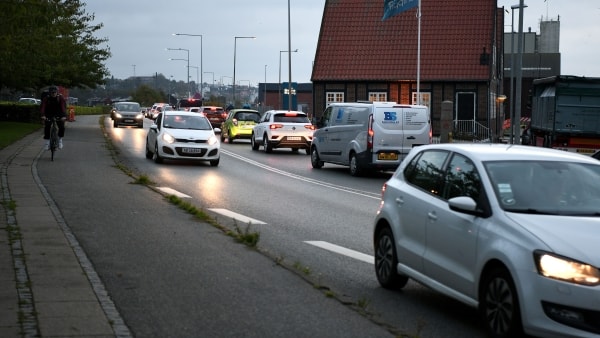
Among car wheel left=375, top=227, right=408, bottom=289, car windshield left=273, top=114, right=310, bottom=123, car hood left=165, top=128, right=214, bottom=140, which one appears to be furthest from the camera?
car windshield left=273, top=114, right=310, bottom=123

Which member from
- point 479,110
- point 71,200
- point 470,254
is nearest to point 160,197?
point 71,200

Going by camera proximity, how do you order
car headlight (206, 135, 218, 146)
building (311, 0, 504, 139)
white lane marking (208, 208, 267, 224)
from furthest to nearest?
building (311, 0, 504, 139) < car headlight (206, 135, 218, 146) < white lane marking (208, 208, 267, 224)

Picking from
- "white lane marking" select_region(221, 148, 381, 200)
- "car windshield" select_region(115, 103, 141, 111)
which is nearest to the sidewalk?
"white lane marking" select_region(221, 148, 381, 200)

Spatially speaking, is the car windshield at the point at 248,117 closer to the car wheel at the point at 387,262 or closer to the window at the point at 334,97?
the window at the point at 334,97

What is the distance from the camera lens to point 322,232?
14375 mm

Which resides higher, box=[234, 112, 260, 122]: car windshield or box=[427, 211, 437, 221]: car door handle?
box=[427, 211, 437, 221]: car door handle

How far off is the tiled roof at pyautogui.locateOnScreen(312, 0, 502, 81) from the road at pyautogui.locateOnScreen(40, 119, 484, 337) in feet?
128

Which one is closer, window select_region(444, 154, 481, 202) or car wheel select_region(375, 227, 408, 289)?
window select_region(444, 154, 481, 202)

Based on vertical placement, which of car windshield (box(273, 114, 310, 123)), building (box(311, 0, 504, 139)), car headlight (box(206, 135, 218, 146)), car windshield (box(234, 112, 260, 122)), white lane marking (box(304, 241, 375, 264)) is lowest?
white lane marking (box(304, 241, 375, 264))

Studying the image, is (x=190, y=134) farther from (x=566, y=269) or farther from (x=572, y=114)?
(x=566, y=269)

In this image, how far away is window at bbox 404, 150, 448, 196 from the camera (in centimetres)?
901

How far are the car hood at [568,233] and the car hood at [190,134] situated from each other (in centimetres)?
2229

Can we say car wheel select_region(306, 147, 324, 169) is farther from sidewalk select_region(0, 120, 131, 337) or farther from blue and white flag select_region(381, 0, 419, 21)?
sidewalk select_region(0, 120, 131, 337)

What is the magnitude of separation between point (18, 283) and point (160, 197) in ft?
30.2
